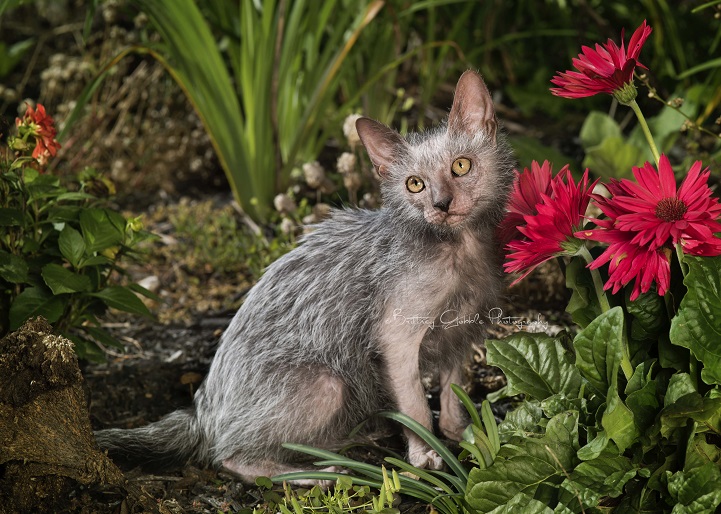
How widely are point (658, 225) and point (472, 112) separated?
0.73 m

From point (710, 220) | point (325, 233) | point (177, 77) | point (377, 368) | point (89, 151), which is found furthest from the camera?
point (89, 151)

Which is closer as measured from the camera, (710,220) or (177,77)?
(710,220)

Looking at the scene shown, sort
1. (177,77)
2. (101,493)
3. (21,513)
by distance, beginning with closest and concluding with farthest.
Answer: (21,513) → (101,493) → (177,77)

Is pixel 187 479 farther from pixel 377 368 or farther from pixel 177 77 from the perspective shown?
pixel 177 77

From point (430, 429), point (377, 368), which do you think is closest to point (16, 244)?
point (377, 368)

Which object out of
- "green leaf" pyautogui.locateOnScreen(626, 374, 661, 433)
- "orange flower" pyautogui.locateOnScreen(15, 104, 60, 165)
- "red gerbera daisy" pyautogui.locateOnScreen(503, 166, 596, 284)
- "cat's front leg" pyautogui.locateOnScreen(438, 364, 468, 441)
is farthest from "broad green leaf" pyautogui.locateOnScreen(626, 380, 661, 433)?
"orange flower" pyautogui.locateOnScreen(15, 104, 60, 165)

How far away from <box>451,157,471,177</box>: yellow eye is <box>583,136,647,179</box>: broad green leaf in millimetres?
1762

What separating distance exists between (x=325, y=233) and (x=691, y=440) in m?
1.32

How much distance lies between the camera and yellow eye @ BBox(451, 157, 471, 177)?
2.37m

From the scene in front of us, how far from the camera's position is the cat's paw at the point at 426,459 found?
2629 mm

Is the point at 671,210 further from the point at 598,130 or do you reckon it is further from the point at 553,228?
the point at 598,130

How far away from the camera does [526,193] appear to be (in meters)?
2.37

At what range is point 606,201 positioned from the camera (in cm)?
203

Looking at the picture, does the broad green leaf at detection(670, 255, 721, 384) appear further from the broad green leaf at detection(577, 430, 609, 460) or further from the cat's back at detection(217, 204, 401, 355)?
the cat's back at detection(217, 204, 401, 355)
